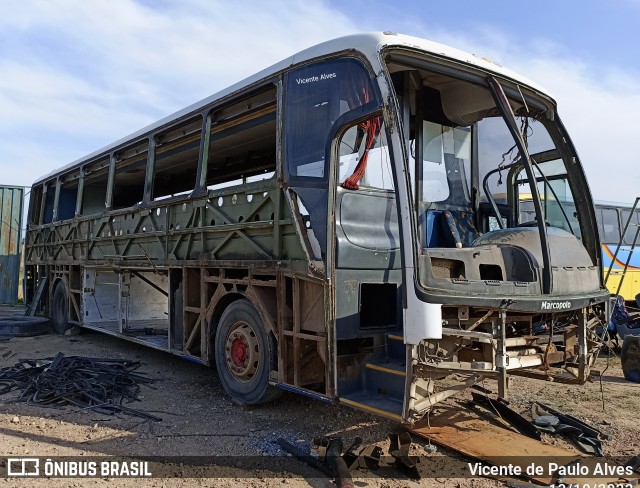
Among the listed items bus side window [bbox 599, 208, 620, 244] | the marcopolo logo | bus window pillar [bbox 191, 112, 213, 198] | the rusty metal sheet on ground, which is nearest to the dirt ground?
the rusty metal sheet on ground

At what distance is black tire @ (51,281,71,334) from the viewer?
1002 centimetres

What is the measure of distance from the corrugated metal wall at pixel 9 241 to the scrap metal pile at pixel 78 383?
27.1 feet

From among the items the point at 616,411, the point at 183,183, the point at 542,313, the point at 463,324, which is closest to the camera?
the point at 463,324

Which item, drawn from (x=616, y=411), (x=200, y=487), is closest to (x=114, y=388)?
(x=200, y=487)

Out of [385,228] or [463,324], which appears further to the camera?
[385,228]

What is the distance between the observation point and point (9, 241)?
14.2 meters

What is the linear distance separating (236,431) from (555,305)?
2.87 metres

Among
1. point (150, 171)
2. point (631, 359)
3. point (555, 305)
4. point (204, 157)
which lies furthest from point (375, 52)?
point (631, 359)

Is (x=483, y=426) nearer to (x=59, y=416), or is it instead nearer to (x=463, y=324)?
(x=463, y=324)

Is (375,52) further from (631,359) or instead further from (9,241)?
(9,241)

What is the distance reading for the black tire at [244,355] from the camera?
4969mm

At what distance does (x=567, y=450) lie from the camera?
13.7 feet

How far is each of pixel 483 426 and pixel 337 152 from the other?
2.69 m

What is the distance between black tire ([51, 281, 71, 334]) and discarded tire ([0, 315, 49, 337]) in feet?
0.79
